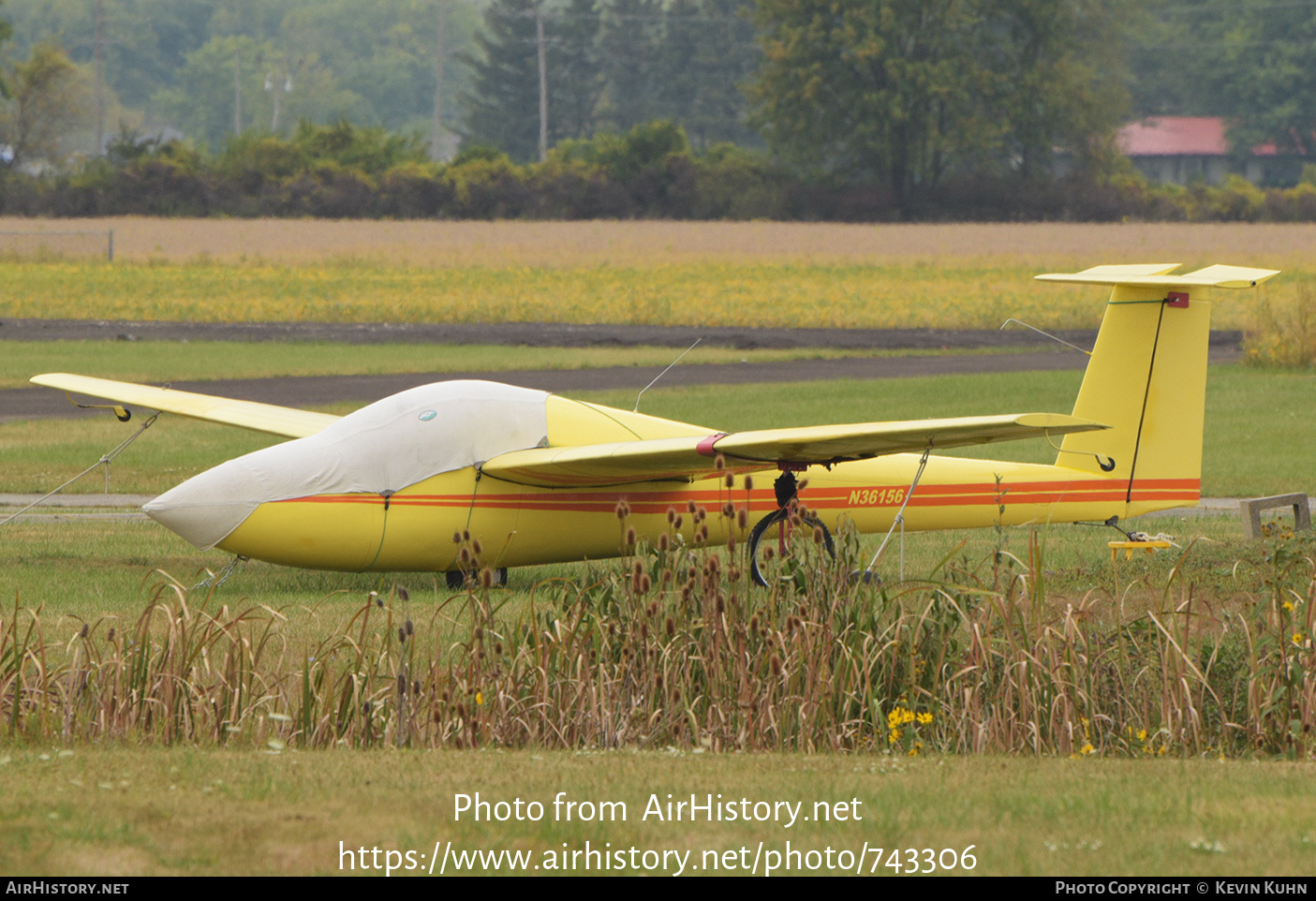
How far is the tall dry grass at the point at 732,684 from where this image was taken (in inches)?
307

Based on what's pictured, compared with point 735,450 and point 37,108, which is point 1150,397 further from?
point 37,108

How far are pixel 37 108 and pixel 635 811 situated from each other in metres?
101

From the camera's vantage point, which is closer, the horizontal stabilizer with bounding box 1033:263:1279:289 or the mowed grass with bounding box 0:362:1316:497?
the horizontal stabilizer with bounding box 1033:263:1279:289

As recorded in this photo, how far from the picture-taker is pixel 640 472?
11.9m

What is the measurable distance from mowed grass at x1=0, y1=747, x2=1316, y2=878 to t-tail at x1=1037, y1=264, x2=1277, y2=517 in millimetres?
6119

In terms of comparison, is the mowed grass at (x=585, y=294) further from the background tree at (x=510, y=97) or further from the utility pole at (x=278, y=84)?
the utility pole at (x=278, y=84)

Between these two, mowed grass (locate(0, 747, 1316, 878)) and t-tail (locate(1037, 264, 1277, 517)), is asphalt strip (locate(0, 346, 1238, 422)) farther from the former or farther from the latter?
mowed grass (locate(0, 747, 1316, 878))

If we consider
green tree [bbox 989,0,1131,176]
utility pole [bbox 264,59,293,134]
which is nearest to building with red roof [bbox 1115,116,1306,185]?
green tree [bbox 989,0,1131,176]

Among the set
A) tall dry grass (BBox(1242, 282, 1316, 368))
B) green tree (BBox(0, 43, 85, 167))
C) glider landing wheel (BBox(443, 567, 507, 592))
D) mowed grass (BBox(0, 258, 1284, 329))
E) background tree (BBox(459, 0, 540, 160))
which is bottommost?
glider landing wheel (BBox(443, 567, 507, 592))

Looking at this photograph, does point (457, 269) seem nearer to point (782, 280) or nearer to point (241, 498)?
point (782, 280)

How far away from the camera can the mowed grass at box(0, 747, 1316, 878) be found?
17.9ft

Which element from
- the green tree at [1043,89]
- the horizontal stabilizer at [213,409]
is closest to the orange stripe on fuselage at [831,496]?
the horizontal stabilizer at [213,409]

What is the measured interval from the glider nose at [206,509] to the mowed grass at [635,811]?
4.33 metres

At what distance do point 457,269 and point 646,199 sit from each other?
28519mm
